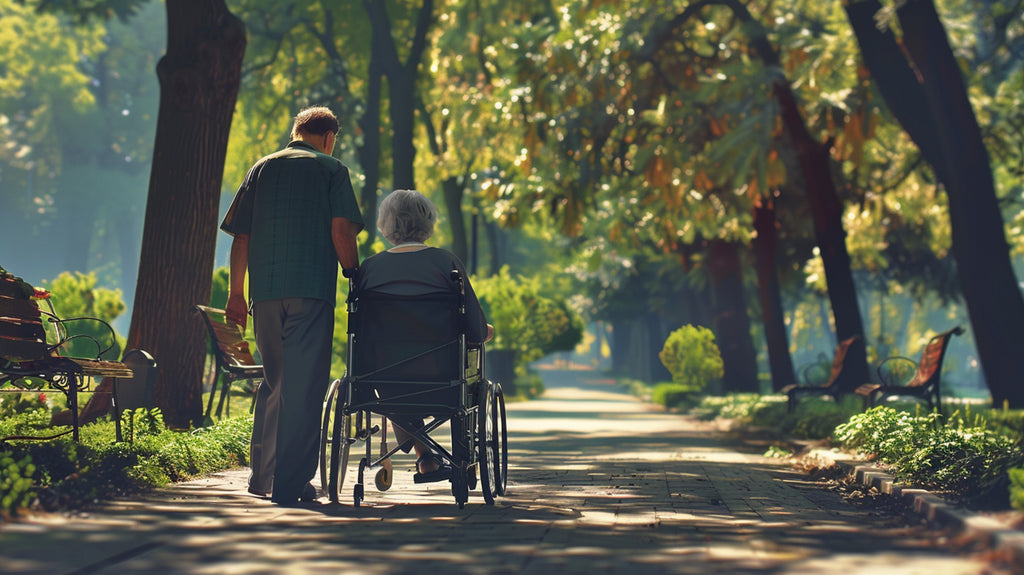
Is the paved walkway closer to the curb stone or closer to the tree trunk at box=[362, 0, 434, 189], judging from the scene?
the curb stone

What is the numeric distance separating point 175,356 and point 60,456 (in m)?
3.88

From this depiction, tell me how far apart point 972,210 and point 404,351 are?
9.93m

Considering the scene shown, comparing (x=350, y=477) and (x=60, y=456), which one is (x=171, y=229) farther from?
(x=60, y=456)

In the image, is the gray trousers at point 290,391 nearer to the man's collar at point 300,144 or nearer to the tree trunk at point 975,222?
the man's collar at point 300,144

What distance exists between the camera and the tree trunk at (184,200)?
36.3 ft

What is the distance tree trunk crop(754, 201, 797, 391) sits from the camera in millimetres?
26250

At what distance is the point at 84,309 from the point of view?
24.2 m

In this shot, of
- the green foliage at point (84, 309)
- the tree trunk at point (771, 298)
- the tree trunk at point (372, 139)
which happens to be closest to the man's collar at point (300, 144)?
the green foliage at point (84, 309)

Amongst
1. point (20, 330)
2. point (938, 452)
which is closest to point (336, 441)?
point (20, 330)

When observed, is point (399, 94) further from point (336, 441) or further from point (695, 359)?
point (336, 441)

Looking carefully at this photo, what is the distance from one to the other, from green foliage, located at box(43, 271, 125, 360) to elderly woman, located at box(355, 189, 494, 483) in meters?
11.7

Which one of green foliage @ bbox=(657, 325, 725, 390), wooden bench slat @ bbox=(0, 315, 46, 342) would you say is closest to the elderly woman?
wooden bench slat @ bbox=(0, 315, 46, 342)

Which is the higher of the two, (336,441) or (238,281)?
(238,281)

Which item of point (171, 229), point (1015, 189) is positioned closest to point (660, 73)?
point (171, 229)
